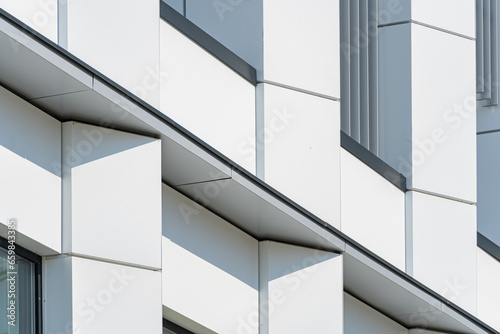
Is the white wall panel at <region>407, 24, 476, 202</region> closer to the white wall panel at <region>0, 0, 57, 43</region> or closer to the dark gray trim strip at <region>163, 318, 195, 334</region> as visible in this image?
the dark gray trim strip at <region>163, 318, 195, 334</region>

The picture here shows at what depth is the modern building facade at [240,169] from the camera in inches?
260

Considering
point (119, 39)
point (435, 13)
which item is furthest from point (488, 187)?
point (119, 39)

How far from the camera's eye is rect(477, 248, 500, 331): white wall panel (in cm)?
1065

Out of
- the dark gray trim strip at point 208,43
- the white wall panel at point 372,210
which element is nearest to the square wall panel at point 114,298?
the dark gray trim strip at point 208,43

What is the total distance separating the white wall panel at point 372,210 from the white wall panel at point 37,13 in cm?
309

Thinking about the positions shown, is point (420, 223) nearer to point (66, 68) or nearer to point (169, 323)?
point (169, 323)

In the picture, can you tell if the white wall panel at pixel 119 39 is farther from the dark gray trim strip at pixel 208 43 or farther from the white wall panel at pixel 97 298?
the white wall panel at pixel 97 298

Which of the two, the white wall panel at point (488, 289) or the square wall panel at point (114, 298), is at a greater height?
the square wall panel at point (114, 298)

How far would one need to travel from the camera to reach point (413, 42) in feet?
33.3

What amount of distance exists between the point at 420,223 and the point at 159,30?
11.5 ft

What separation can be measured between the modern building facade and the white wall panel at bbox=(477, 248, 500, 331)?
20 mm

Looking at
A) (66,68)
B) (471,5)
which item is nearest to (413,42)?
(471,5)

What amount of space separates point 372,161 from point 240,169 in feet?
7.33

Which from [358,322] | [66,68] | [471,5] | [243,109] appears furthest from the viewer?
[471,5]
